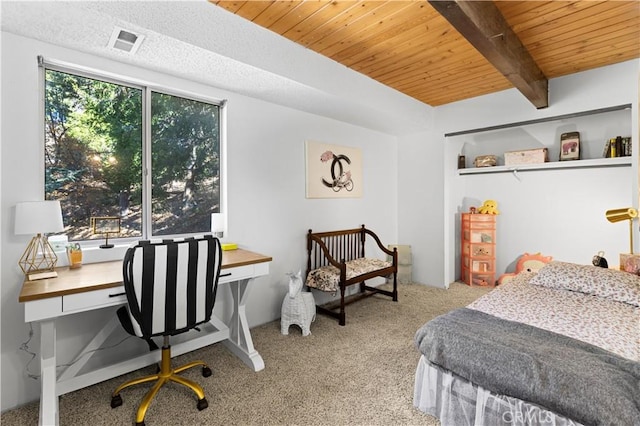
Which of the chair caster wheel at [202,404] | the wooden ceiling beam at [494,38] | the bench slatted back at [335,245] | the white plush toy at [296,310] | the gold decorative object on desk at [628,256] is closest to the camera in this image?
the wooden ceiling beam at [494,38]

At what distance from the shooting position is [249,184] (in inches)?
117

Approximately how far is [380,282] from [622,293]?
8.75ft

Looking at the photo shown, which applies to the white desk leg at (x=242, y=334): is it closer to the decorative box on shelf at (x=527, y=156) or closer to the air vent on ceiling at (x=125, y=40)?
the air vent on ceiling at (x=125, y=40)

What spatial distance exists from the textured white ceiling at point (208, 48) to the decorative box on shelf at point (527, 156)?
2.11 meters

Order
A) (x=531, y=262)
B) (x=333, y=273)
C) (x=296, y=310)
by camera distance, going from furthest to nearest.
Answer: (x=531, y=262)
(x=333, y=273)
(x=296, y=310)

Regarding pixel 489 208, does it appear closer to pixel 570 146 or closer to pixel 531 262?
pixel 531 262

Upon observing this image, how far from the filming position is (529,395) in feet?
4.21

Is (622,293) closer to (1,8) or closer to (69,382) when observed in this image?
(69,382)

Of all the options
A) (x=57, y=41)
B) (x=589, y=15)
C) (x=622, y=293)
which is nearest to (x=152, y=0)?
(x=57, y=41)

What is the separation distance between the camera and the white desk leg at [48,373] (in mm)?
1604

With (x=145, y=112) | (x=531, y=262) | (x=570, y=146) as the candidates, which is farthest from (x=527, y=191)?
(x=145, y=112)

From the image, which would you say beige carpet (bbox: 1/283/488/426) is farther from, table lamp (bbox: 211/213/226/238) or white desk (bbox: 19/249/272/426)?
table lamp (bbox: 211/213/226/238)

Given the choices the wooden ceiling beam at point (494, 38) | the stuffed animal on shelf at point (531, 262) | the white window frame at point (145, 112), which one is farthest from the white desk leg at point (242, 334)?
the stuffed animal on shelf at point (531, 262)

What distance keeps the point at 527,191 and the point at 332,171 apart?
2752 millimetres
